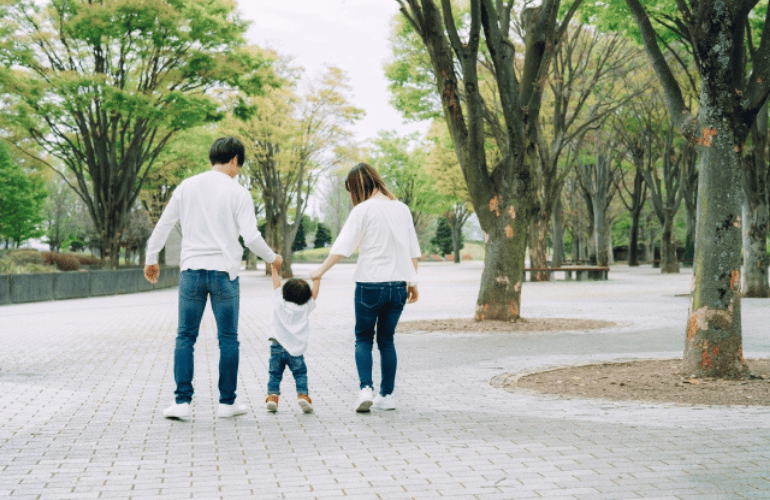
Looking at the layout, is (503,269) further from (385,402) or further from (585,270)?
(585,270)

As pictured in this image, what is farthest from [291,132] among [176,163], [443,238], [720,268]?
[443,238]

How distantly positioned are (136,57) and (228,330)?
59.2ft

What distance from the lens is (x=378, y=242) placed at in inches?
212

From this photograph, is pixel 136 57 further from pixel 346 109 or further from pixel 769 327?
Result: pixel 769 327

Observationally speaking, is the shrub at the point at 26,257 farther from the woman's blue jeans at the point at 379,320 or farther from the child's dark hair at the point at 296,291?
the woman's blue jeans at the point at 379,320

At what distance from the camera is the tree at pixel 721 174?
6.41 m

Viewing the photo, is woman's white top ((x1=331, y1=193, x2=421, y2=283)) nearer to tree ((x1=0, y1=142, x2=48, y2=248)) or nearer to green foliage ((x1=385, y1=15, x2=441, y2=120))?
green foliage ((x1=385, y1=15, x2=441, y2=120))

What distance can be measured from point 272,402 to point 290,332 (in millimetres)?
505

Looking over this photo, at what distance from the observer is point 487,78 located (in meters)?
25.6

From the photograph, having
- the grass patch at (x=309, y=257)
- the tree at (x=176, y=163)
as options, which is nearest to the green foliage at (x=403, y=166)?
the grass patch at (x=309, y=257)

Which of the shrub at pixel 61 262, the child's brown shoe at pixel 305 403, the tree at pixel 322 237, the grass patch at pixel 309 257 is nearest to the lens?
the child's brown shoe at pixel 305 403

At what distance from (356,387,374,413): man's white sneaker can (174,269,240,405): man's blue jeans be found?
896mm

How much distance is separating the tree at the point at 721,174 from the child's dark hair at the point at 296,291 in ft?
10.9

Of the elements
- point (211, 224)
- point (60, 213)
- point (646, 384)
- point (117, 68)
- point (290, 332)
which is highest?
point (117, 68)
